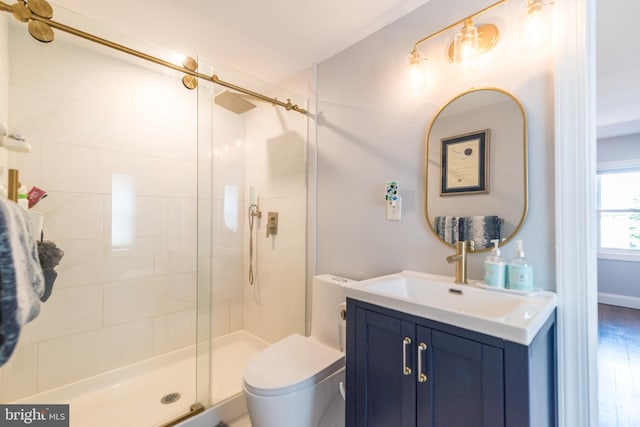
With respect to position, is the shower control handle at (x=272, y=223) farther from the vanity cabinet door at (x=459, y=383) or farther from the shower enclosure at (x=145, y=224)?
the vanity cabinet door at (x=459, y=383)

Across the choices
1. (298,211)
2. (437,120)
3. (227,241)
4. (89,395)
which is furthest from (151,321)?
(437,120)

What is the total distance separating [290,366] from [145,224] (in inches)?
61.4

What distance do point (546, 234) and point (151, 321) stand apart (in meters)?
2.57

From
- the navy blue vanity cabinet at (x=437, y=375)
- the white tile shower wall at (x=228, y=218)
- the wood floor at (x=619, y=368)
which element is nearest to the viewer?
the navy blue vanity cabinet at (x=437, y=375)

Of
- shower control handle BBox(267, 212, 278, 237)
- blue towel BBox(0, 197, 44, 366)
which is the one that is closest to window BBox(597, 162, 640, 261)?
shower control handle BBox(267, 212, 278, 237)

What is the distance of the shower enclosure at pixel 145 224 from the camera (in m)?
1.70

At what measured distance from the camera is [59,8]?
1.40m

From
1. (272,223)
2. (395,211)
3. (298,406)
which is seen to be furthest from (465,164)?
(272,223)

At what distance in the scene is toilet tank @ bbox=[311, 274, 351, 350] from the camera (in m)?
1.60

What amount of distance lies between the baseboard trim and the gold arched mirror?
4499 mm

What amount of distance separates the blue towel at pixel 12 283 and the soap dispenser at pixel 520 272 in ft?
4.94

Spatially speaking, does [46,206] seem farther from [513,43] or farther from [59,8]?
[513,43]
